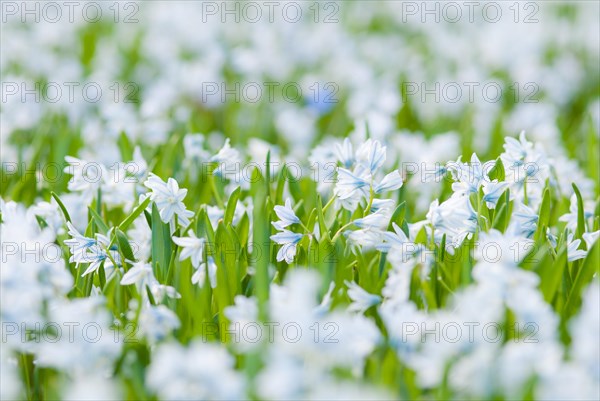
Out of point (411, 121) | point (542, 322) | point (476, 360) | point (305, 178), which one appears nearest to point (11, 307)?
point (476, 360)

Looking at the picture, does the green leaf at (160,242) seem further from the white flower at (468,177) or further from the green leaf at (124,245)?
the white flower at (468,177)

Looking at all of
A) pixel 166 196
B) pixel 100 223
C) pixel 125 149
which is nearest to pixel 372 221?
pixel 166 196

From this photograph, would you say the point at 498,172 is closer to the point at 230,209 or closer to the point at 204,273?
the point at 230,209

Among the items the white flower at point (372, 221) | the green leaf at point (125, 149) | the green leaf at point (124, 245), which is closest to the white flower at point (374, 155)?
the white flower at point (372, 221)

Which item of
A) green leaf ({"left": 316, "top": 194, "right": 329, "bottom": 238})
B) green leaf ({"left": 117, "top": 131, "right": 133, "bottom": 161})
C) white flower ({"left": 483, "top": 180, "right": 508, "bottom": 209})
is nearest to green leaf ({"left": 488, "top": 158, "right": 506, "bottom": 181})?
white flower ({"left": 483, "top": 180, "right": 508, "bottom": 209})

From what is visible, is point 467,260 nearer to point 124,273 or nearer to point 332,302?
Result: point 332,302
